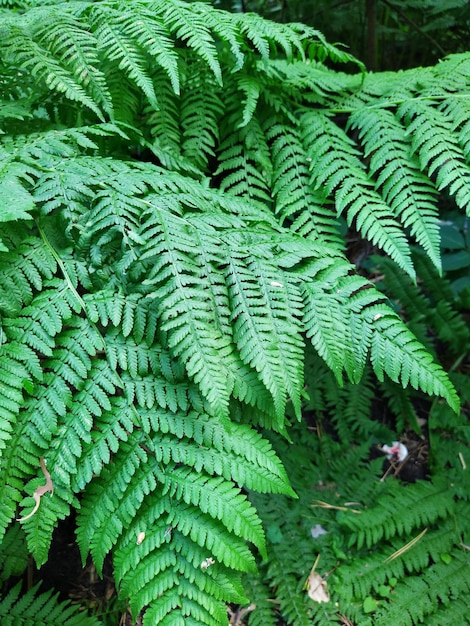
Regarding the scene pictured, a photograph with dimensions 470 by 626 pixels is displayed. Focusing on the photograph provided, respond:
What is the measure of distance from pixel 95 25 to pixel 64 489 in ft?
5.41

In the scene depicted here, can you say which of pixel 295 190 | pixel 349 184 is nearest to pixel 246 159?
pixel 295 190

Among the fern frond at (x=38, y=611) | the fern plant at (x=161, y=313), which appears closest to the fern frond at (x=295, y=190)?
the fern plant at (x=161, y=313)

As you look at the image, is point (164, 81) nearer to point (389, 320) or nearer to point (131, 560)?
point (389, 320)

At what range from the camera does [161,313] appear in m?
1.43

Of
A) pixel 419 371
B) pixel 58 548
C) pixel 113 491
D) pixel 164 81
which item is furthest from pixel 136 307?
pixel 58 548

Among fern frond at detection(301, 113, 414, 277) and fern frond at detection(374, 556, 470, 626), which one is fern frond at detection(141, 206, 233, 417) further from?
fern frond at detection(374, 556, 470, 626)

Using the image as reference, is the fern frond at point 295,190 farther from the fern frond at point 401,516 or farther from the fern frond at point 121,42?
the fern frond at point 401,516

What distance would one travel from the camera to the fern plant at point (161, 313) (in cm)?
139

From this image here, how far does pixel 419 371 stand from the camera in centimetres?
152

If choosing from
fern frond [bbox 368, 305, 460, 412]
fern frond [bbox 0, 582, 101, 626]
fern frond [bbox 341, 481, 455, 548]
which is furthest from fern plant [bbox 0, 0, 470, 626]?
fern frond [bbox 341, 481, 455, 548]

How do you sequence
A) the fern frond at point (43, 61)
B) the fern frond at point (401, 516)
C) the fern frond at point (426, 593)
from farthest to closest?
the fern frond at point (401, 516), the fern frond at point (426, 593), the fern frond at point (43, 61)

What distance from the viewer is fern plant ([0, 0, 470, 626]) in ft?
4.56

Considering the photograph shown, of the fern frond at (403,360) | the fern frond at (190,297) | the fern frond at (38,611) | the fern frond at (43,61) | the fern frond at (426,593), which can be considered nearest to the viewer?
the fern frond at (190,297)

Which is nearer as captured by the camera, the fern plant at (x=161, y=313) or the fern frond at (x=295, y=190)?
the fern plant at (x=161, y=313)
